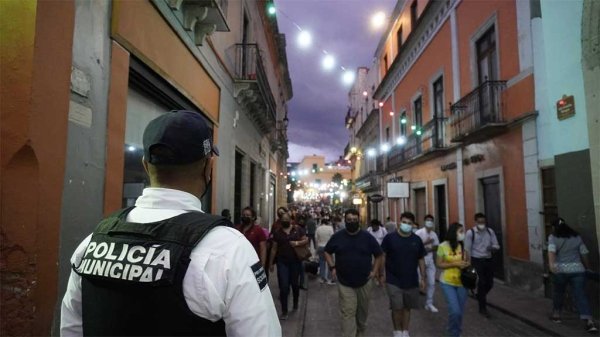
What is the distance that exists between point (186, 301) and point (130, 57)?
3947mm

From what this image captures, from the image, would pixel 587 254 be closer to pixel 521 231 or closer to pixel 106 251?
pixel 521 231

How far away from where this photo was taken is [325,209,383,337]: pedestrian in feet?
16.0

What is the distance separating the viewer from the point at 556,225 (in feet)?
20.9

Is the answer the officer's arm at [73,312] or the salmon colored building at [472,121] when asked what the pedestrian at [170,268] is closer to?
the officer's arm at [73,312]

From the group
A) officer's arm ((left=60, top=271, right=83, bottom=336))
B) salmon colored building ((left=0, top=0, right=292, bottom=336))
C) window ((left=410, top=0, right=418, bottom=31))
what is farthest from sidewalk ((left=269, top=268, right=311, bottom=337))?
window ((left=410, top=0, right=418, bottom=31))

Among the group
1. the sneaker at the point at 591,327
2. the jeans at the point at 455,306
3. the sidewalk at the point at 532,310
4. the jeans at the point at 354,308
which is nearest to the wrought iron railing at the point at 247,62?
the jeans at the point at 354,308

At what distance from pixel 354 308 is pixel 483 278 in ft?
11.0

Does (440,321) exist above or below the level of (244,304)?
below

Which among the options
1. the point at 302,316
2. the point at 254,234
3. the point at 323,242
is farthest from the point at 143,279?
the point at 323,242

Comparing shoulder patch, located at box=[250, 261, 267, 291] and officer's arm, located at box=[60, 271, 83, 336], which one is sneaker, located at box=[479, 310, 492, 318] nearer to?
shoulder patch, located at box=[250, 261, 267, 291]

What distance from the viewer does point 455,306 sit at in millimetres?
5035

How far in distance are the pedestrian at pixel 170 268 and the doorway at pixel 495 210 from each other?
10015 millimetres

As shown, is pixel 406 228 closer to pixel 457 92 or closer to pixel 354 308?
pixel 354 308

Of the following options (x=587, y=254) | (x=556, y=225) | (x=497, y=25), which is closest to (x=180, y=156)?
(x=556, y=225)
